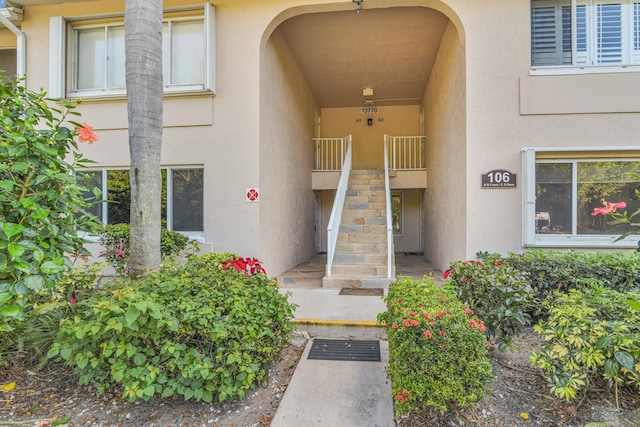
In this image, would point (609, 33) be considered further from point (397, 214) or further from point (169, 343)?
point (169, 343)

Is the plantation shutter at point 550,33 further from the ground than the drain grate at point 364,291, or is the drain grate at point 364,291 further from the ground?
the plantation shutter at point 550,33

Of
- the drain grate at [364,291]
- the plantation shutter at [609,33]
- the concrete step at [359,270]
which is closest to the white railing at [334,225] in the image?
the concrete step at [359,270]

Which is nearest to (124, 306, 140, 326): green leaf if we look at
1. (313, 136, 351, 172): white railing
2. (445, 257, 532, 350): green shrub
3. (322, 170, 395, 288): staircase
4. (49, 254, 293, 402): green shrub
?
(49, 254, 293, 402): green shrub

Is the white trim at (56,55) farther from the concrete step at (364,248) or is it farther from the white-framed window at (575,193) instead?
the white-framed window at (575,193)

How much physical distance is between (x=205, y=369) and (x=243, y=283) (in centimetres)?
86

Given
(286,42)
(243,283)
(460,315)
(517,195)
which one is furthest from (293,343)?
(286,42)

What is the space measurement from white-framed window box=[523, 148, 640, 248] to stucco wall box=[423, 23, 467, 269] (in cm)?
98

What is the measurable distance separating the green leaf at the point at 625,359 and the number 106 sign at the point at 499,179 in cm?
358

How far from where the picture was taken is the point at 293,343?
362cm

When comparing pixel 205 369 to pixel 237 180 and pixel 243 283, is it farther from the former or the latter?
pixel 237 180

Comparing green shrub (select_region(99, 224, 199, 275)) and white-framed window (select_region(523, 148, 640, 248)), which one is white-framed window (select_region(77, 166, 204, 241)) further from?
white-framed window (select_region(523, 148, 640, 248))

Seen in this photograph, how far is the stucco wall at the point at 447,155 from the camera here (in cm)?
580

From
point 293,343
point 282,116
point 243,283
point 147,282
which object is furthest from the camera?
point 282,116

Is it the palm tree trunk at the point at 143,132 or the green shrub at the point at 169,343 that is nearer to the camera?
the green shrub at the point at 169,343
